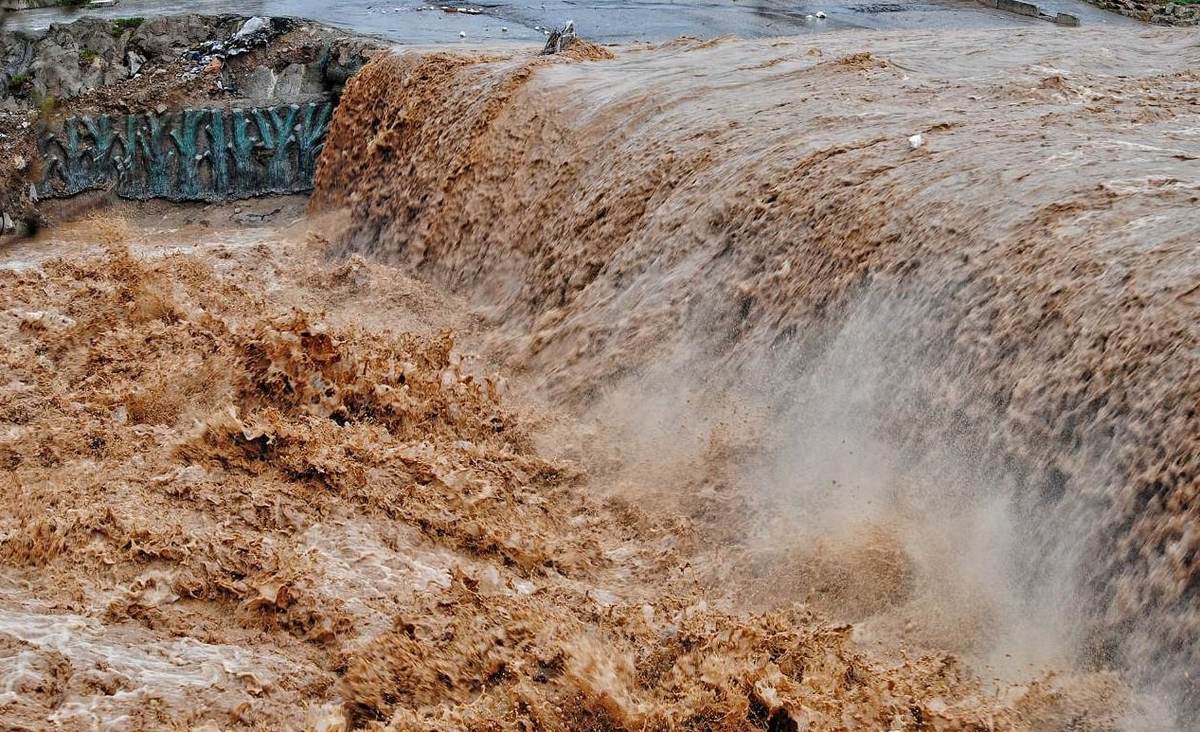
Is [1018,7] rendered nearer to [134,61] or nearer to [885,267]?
[885,267]

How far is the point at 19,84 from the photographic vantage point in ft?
34.3

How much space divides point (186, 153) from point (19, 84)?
65.7 inches

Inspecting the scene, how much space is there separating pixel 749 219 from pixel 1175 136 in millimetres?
2031

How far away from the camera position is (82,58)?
1059 cm

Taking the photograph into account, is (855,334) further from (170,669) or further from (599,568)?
(170,669)

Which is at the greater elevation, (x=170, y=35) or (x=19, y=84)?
(x=170, y=35)

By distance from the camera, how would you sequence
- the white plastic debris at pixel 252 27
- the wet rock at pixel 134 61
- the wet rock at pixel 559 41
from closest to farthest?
the wet rock at pixel 559 41 < the wet rock at pixel 134 61 < the white plastic debris at pixel 252 27

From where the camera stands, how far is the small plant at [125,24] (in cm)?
1086

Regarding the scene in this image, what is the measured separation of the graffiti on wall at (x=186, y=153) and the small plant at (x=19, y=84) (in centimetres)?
56

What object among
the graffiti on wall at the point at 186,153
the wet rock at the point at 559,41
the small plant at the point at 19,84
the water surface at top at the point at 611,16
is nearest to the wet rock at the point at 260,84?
the graffiti on wall at the point at 186,153

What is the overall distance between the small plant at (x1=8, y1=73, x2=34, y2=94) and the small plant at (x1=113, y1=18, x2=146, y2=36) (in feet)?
2.94

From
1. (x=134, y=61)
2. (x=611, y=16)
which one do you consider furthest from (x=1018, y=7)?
(x=134, y=61)

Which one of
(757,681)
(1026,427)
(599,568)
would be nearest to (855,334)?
(1026,427)

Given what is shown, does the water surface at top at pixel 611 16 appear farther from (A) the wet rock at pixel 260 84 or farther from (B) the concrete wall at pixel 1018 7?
(A) the wet rock at pixel 260 84
